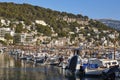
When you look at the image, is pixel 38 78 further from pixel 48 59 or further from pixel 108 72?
pixel 48 59

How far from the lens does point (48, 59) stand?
3706 inches

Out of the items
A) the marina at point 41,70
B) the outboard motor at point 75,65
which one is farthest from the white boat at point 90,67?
the marina at point 41,70

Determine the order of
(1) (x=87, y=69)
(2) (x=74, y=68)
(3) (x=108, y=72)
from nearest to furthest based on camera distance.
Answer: (3) (x=108, y=72) → (1) (x=87, y=69) → (2) (x=74, y=68)

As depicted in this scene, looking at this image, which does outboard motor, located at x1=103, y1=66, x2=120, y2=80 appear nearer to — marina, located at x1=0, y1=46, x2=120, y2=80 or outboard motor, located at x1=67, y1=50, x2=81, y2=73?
marina, located at x1=0, y1=46, x2=120, y2=80

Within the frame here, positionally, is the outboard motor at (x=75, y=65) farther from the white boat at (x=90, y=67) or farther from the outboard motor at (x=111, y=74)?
the outboard motor at (x=111, y=74)

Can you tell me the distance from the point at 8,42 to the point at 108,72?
14269 centimetres

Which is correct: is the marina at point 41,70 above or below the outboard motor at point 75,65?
below

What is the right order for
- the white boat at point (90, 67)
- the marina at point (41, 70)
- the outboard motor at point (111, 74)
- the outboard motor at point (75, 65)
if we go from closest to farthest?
the outboard motor at point (111, 74) < the marina at point (41, 70) < the white boat at point (90, 67) < the outboard motor at point (75, 65)

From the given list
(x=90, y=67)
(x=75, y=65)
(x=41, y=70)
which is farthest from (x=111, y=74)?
(x=41, y=70)

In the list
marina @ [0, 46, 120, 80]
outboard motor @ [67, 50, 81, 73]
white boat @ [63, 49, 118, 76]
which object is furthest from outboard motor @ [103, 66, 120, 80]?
outboard motor @ [67, 50, 81, 73]

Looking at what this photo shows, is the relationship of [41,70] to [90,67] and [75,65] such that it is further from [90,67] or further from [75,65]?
[90,67]

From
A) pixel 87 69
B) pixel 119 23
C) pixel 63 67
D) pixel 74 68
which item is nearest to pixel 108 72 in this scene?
pixel 87 69

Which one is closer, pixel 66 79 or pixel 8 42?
pixel 66 79

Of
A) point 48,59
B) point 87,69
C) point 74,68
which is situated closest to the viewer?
point 87,69
